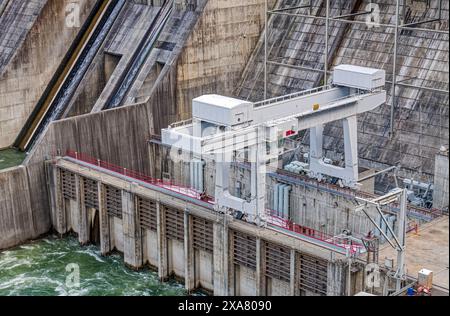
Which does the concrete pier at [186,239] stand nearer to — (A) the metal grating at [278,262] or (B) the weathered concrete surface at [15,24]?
(A) the metal grating at [278,262]

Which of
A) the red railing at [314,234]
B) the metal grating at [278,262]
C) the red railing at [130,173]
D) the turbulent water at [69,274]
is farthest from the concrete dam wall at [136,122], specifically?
the metal grating at [278,262]

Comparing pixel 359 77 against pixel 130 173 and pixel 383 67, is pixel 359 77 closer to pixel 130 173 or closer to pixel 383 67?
pixel 383 67

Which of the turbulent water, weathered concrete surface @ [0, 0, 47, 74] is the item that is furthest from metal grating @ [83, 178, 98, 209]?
weathered concrete surface @ [0, 0, 47, 74]

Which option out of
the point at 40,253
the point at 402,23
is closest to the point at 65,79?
the point at 40,253

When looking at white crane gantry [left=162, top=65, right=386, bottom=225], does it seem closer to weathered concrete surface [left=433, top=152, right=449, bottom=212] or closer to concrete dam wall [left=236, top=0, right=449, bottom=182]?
concrete dam wall [left=236, top=0, right=449, bottom=182]

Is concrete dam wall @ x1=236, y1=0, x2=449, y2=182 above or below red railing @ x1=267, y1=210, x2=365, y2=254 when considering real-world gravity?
above

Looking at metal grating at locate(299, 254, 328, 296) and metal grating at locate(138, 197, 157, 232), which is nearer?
metal grating at locate(299, 254, 328, 296)

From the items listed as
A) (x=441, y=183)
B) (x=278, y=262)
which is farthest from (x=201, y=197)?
(x=441, y=183)

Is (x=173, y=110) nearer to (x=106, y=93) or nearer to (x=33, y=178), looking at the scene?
(x=106, y=93)
